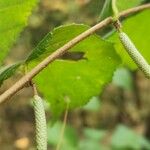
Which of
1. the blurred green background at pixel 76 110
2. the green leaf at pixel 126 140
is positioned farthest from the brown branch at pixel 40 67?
the blurred green background at pixel 76 110

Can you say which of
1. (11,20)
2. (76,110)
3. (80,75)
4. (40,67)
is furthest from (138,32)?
(76,110)

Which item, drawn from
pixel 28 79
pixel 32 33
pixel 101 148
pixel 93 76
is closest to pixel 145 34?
pixel 93 76

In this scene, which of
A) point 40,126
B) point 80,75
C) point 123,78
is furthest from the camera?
point 123,78

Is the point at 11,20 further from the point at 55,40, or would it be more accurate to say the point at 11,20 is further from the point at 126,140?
the point at 126,140

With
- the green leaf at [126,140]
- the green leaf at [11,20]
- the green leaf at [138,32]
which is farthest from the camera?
the green leaf at [126,140]

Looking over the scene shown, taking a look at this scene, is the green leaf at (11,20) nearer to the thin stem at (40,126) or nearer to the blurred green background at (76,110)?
the thin stem at (40,126)

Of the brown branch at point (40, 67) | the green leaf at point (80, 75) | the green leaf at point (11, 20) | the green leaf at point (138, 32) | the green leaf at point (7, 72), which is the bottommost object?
the brown branch at point (40, 67)

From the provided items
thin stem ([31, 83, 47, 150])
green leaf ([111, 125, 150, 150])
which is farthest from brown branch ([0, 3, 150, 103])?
green leaf ([111, 125, 150, 150])
